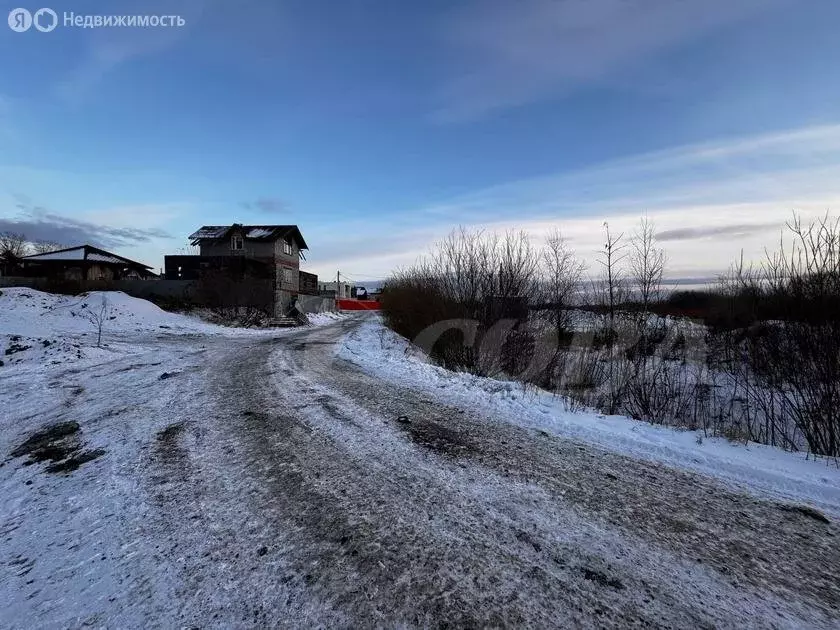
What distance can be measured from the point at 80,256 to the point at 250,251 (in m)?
15.2

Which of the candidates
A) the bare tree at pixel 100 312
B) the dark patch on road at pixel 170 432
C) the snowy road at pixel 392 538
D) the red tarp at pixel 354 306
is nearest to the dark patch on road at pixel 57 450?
the snowy road at pixel 392 538

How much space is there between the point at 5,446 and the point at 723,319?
60.5 ft

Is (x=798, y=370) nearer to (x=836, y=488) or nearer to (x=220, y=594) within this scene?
(x=836, y=488)

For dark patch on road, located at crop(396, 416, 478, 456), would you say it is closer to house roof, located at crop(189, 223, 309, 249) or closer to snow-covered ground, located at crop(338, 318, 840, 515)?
snow-covered ground, located at crop(338, 318, 840, 515)

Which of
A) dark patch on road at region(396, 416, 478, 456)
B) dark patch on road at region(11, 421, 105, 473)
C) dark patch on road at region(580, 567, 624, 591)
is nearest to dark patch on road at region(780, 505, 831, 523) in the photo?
dark patch on road at region(580, 567, 624, 591)

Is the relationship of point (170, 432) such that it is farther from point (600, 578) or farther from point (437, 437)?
point (600, 578)

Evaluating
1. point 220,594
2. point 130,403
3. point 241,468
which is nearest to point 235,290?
point 130,403

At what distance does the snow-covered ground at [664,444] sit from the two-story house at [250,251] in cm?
2627

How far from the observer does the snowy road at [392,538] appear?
1.91 m

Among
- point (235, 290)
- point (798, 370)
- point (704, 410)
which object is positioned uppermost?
point (235, 290)

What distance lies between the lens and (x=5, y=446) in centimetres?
424

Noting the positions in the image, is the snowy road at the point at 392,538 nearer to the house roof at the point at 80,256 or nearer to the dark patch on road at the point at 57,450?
the dark patch on road at the point at 57,450

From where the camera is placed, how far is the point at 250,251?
112 ft

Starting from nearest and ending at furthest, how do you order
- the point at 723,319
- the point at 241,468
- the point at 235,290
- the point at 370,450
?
the point at 241,468 → the point at 370,450 → the point at 723,319 → the point at 235,290
